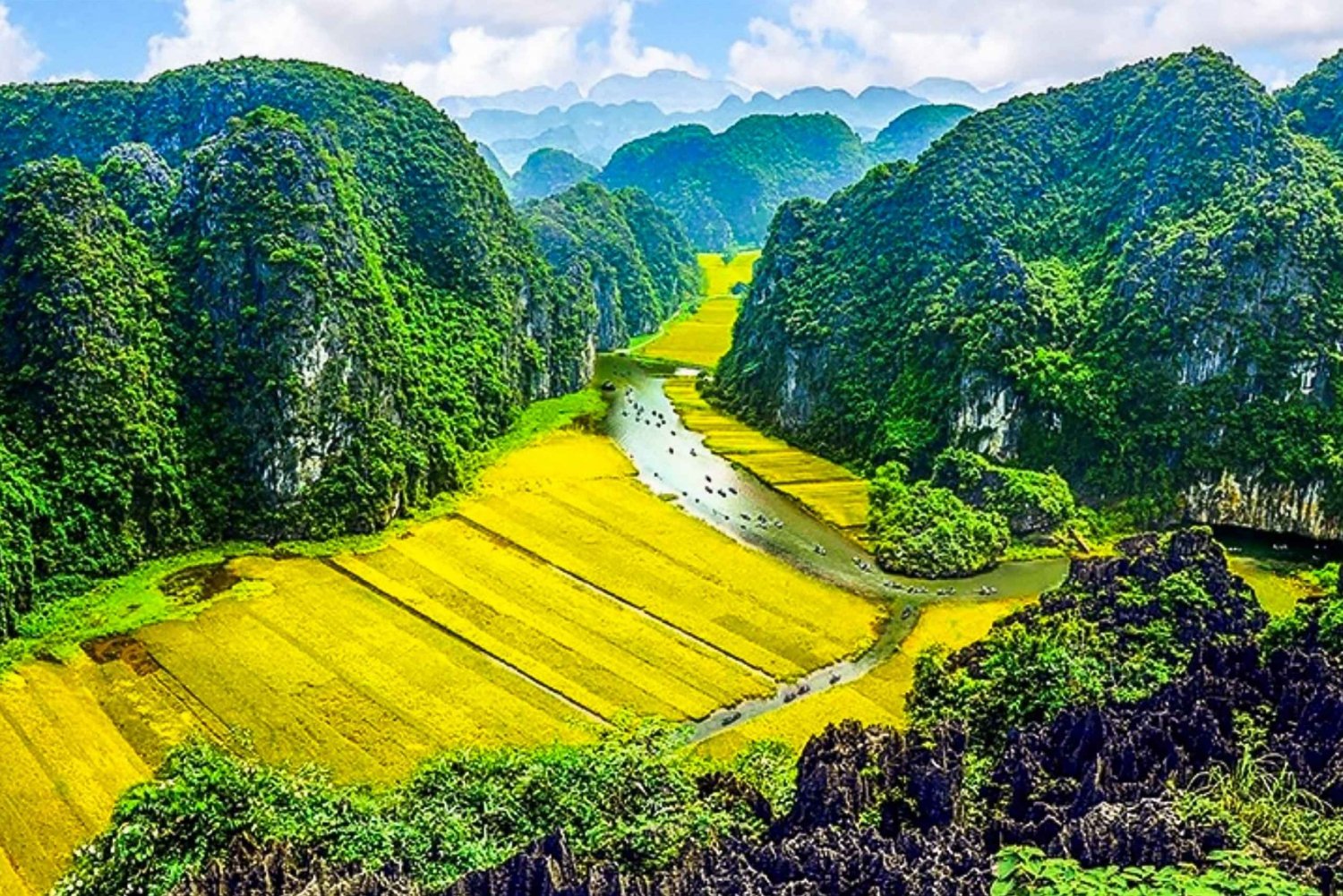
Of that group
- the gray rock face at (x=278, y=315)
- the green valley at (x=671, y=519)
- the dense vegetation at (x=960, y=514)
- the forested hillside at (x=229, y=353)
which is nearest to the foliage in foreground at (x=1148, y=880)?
the green valley at (x=671, y=519)

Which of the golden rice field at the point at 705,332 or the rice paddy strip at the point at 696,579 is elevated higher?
the golden rice field at the point at 705,332

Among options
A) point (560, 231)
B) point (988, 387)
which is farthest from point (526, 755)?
point (560, 231)

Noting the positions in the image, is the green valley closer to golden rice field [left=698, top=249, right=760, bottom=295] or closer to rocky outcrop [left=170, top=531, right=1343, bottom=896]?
rocky outcrop [left=170, top=531, right=1343, bottom=896]

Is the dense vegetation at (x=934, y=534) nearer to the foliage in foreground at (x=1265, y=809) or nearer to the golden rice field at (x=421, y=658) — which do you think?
the golden rice field at (x=421, y=658)

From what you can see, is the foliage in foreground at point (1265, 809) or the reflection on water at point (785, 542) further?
the reflection on water at point (785, 542)

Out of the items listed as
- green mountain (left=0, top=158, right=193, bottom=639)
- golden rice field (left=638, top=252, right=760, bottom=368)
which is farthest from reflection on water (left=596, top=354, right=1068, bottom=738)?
golden rice field (left=638, top=252, right=760, bottom=368)

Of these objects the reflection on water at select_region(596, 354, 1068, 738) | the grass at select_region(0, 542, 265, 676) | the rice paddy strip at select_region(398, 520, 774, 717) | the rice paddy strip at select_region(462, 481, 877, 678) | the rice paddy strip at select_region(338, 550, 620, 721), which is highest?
the reflection on water at select_region(596, 354, 1068, 738)
